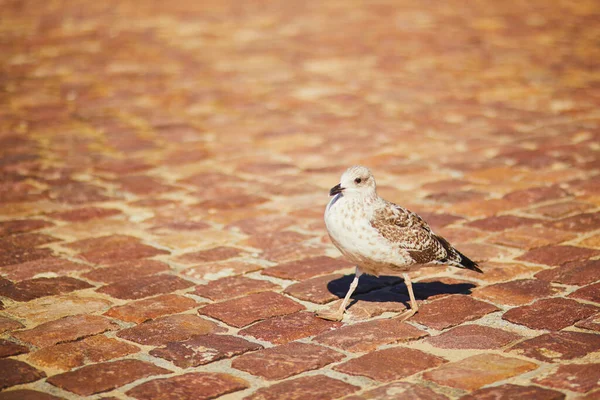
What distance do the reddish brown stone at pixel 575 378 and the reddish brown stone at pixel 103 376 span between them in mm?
1779

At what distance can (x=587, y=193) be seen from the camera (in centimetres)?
695

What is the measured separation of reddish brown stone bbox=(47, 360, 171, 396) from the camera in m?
3.84

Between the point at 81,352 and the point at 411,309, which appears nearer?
the point at 81,352

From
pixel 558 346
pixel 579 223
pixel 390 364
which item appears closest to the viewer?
pixel 390 364

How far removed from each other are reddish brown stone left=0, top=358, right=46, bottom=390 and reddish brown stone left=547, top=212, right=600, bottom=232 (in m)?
3.85

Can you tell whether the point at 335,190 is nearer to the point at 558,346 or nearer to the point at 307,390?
the point at 307,390

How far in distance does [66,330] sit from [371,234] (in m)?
1.70

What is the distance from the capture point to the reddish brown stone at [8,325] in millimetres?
4512

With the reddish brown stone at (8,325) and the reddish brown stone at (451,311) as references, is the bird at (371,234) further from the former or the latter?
the reddish brown stone at (8,325)

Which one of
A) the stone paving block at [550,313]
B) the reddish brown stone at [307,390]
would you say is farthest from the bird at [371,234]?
the reddish brown stone at [307,390]

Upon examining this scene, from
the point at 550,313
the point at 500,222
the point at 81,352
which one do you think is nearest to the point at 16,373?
the point at 81,352

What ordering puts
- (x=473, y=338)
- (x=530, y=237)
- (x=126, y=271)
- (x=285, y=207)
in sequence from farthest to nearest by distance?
(x=285, y=207)
(x=530, y=237)
(x=126, y=271)
(x=473, y=338)

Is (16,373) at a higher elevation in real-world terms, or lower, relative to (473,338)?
higher

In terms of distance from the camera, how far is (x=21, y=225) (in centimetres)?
635
